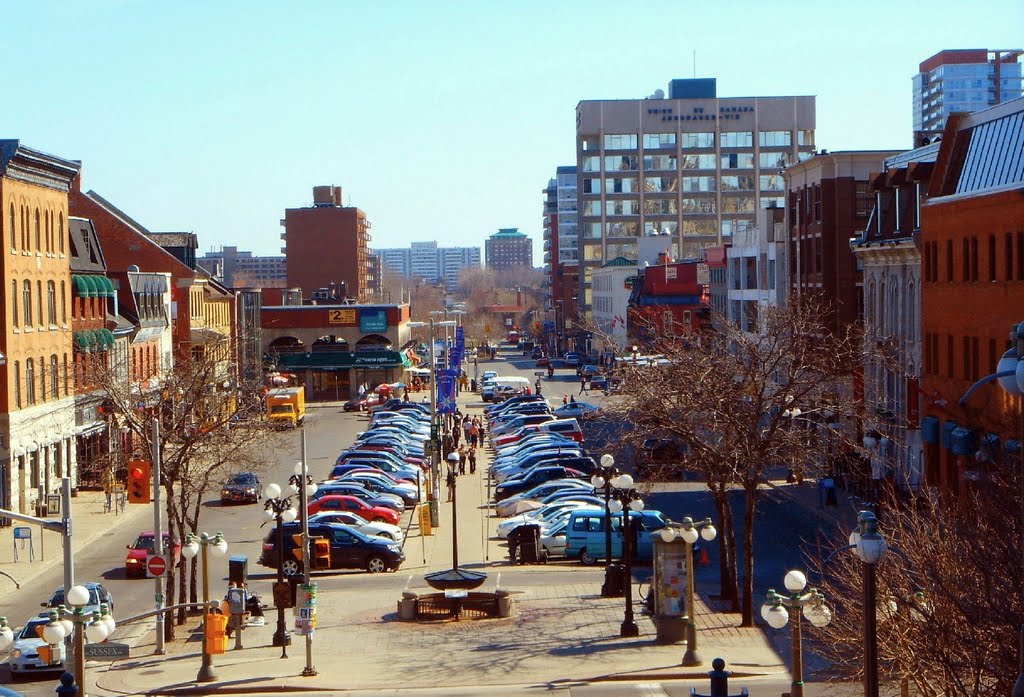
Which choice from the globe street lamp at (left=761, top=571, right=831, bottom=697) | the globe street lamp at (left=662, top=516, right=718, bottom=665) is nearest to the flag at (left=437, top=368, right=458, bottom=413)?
the globe street lamp at (left=662, top=516, right=718, bottom=665)

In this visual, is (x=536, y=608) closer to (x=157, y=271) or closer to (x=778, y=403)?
(x=778, y=403)

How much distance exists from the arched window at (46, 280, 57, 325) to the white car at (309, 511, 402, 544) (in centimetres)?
1975

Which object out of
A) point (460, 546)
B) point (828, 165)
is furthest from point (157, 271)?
point (460, 546)

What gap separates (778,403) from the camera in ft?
116

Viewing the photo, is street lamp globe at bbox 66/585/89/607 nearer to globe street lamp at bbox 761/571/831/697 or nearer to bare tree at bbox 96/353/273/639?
globe street lamp at bbox 761/571/831/697

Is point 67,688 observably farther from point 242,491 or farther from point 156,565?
point 242,491

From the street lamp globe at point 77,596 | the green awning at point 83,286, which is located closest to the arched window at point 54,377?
the green awning at point 83,286

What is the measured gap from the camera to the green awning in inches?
2478

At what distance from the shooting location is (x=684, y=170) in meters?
170

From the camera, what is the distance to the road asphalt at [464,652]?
27.9 meters

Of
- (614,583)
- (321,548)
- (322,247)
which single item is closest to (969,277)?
(614,583)

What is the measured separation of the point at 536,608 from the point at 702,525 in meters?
6.33

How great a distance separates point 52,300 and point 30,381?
16.1 ft

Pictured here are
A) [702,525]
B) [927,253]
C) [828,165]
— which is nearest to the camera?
[702,525]
